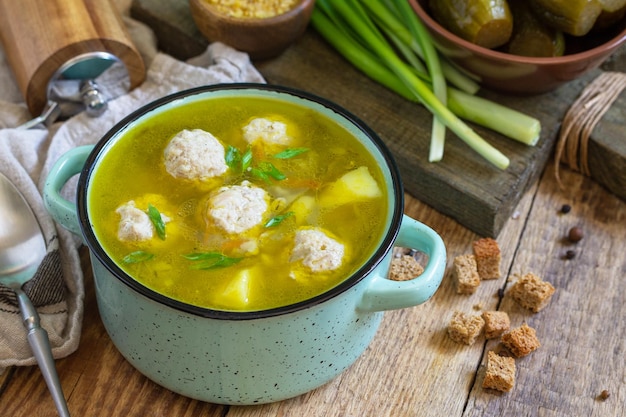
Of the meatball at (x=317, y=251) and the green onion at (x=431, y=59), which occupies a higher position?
the meatball at (x=317, y=251)

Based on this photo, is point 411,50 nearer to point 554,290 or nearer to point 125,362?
point 554,290

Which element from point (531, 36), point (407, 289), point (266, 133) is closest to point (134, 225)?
point (266, 133)

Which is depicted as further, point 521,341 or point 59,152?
point 59,152

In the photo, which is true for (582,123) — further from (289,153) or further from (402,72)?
(289,153)

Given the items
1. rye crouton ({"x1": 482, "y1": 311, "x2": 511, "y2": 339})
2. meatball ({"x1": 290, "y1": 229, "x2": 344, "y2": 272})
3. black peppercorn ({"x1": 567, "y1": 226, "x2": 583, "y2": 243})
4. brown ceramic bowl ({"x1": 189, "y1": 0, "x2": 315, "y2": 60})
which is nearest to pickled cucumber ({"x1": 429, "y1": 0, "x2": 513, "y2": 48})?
brown ceramic bowl ({"x1": 189, "y1": 0, "x2": 315, "y2": 60})

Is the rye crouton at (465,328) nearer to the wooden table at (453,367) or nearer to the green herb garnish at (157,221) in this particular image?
the wooden table at (453,367)

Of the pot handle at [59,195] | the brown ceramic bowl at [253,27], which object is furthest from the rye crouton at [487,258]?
the pot handle at [59,195]

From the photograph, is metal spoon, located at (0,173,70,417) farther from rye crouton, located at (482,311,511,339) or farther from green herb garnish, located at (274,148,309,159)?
rye crouton, located at (482,311,511,339)
